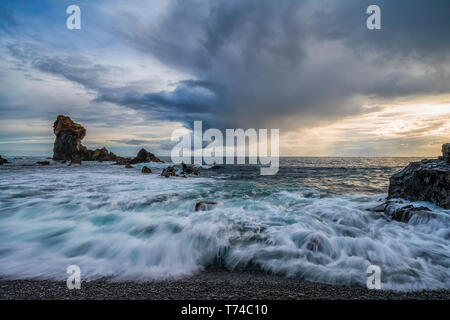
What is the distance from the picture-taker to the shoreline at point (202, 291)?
2.91 metres

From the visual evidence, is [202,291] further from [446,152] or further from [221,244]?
[446,152]

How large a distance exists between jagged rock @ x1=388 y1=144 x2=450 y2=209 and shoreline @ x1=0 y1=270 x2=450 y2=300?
575cm

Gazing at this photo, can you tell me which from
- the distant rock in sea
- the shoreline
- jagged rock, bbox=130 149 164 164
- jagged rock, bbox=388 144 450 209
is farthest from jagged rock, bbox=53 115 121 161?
jagged rock, bbox=388 144 450 209

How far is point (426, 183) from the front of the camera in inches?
300

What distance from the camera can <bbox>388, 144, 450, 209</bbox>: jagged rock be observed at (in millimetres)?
6910

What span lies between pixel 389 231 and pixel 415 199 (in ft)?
12.5

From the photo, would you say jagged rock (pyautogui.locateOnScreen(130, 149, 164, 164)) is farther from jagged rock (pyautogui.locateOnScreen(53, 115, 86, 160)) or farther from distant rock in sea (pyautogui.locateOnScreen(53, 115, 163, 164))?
jagged rock (pyautogui.locateOnScreen(53, 115, 86, 160))

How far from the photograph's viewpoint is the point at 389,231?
546 centimetres

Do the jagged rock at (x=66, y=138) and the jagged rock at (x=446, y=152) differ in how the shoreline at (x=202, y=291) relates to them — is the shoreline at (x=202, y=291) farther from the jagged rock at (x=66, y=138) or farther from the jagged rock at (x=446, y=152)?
the jagged rock at (x=66, y=138)

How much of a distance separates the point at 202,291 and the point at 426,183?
30.5ft

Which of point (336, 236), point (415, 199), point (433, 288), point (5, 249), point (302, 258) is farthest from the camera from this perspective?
point (415, 199)

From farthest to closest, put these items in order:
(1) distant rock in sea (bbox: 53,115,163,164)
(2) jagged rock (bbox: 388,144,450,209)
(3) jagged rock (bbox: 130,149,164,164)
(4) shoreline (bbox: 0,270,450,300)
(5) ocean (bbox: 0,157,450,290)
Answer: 1. (1) distant rock in sea (bbox: 53,115,163,164)
2. (3) jagged rock (bbox: 130,149,164,164)
3. (2) jagged rock (bbox: 388,144,450,209)
4. (5) ocean (bbox: 0,157,450,290)
5. (4) shoreline (bbox: 0,270,450,300)
